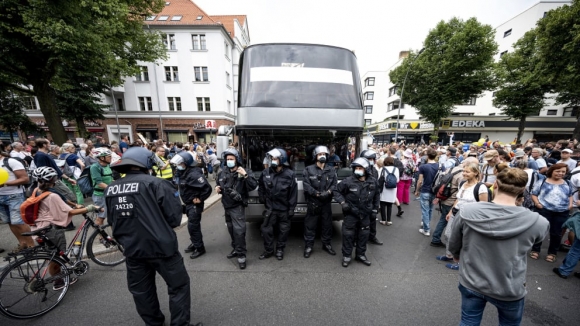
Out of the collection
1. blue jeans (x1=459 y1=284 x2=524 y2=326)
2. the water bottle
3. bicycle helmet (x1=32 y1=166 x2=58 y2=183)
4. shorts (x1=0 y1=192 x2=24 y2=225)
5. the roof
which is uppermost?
the roof

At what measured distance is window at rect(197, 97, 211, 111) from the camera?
2330cm

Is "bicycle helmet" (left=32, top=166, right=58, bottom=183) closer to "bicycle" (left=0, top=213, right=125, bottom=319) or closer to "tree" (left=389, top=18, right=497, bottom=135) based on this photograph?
"bicycle" (left=0, top=213, right=125, bottom=319)

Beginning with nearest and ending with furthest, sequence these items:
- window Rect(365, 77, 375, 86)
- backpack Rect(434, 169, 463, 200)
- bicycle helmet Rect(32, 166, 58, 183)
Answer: bicycle helmet Rect(32, 166, 58, 183), backpack Rect(434, 169, 463, 200), window Rect(365, 77, 375, 86)

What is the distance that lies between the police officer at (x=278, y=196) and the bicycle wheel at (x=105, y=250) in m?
2.53

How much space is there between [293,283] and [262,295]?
506 mm

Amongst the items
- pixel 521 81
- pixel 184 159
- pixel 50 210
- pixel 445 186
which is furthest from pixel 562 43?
pixel 50 210

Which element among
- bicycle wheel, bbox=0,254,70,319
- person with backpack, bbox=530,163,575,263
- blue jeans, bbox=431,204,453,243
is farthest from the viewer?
blue jeans, bbox=431,204,453,243

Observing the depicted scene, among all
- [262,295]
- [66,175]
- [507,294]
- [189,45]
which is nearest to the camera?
[507,294]

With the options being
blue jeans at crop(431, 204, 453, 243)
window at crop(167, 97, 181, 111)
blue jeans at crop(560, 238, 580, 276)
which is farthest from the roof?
blue jeans at crop(560, 238, 580, 276)

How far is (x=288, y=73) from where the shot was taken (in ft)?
14.4

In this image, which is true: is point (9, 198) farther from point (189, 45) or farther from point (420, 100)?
point (420, 100)

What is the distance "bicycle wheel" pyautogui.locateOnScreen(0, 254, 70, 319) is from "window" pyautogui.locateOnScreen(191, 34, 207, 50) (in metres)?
24.7

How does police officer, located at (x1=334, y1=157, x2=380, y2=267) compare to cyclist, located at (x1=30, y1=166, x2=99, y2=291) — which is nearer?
cyclist, located at (x1=30, y1=166, x2=99, y2=291)

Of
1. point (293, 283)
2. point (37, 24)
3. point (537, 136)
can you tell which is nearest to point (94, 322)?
point (293, 283)
